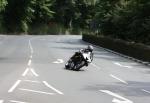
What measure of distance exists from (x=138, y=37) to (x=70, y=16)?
74422 mm

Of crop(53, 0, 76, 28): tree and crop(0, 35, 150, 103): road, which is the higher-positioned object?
crop(0, 35, 150, 103): road

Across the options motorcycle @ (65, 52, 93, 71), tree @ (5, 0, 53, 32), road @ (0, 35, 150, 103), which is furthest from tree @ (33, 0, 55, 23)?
motorcycle @ (65, 52, 93, 71)

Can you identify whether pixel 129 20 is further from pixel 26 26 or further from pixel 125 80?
pixel 26 26

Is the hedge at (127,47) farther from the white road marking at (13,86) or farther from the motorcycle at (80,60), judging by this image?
the white road marking at (13,86)

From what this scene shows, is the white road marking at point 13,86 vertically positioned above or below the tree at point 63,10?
above

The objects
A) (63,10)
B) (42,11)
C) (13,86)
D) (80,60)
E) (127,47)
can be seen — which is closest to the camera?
(13,86)

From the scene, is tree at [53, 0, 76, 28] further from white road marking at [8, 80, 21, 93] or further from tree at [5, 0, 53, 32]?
white road marking at [8, 80, 21, 93]

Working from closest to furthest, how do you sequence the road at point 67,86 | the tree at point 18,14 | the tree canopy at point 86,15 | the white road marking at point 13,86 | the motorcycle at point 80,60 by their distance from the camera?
the road at point 67,86
the white road marking at point 13,86
the motorcycle at point 80,60
the tree canopy at point 86,15
the tree at point 18,14

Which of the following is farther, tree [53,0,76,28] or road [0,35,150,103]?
tree [53,0,76,28]

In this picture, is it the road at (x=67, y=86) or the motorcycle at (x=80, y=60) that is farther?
the motorcycle at (x=80, y=60)

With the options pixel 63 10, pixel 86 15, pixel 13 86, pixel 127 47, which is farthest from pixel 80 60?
pixel 86 15

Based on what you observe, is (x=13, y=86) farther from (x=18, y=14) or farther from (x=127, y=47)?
(x=18, y=14)

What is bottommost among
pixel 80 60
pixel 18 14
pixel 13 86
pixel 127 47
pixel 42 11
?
pixel 18 14

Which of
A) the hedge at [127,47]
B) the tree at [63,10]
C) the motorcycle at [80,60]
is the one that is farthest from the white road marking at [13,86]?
the tree at [63,10]
